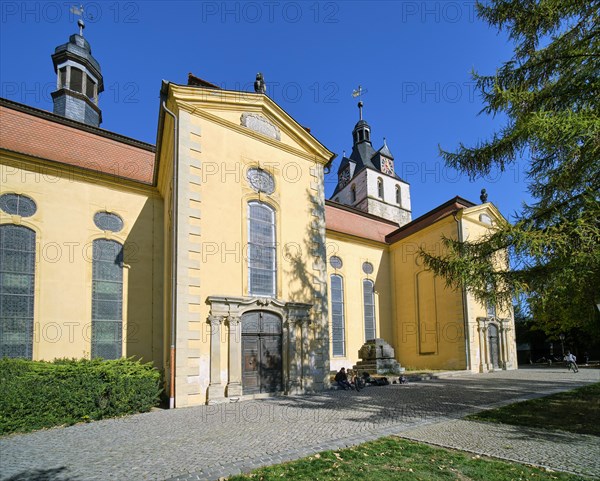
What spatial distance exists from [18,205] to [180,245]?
6004 millimetres

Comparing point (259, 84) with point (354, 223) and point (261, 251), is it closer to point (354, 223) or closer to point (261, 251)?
point (261, 251)

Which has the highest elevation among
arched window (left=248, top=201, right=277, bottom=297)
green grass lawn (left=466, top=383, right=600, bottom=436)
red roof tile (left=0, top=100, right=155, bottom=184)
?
red roof tile (left=0, top=100, right=155, bottom=184)

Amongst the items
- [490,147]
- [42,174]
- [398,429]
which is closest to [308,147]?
[490,147]

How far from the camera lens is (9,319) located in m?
12.3

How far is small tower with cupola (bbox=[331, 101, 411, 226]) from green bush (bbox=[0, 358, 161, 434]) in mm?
32497

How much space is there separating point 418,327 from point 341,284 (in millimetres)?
5092

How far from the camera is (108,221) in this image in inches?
581

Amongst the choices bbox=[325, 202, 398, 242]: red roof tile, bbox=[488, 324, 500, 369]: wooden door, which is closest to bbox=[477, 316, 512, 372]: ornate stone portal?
bbox=[488, 324, 500, 369]: wooden door

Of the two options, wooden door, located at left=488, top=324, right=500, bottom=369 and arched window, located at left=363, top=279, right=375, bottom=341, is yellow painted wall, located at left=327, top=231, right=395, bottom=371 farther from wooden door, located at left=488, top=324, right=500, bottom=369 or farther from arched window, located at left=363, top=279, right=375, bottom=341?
wooden door, located at left=488, top=324, right=500, bottom=369

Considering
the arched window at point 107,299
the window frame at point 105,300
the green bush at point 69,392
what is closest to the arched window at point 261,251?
the green bush at point 69,392

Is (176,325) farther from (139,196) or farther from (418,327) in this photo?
(418,327)

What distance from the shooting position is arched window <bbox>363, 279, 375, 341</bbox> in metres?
23.1

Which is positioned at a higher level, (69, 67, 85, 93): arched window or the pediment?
(69, 67, 85, 93): arched window

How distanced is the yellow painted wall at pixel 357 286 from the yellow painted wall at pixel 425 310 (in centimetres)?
70
